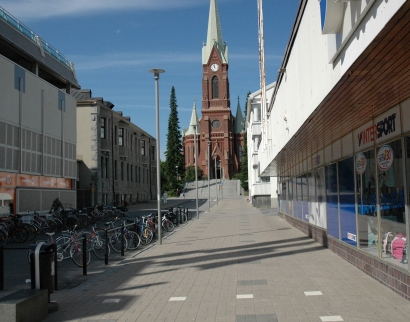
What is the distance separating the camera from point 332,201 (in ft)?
44.6

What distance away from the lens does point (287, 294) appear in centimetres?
829

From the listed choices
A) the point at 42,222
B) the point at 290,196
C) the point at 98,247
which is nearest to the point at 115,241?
the point at 98,247

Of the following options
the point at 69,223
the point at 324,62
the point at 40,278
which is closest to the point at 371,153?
the point at 324,62

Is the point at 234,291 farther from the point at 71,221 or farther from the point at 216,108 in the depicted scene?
the point at 216,108

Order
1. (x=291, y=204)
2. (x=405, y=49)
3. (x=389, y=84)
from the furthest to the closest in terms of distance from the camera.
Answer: (x=291, y=204), (x=389, y=84), (x=405, y=49)

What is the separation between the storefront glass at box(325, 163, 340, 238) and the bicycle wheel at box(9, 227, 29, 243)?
11.0 metres

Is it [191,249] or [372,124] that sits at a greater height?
[372,124]

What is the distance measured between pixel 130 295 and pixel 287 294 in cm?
250

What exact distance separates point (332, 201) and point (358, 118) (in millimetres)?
4245

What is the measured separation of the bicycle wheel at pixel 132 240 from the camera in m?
16.1

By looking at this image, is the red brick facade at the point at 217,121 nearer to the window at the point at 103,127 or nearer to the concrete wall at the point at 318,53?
the window at the point at 103,127

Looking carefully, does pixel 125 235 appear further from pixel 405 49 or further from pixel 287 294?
pixel 405 49

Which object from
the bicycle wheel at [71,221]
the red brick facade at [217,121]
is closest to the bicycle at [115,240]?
the bicycle wheel at [71,221]

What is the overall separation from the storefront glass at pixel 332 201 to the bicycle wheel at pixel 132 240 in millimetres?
5775
